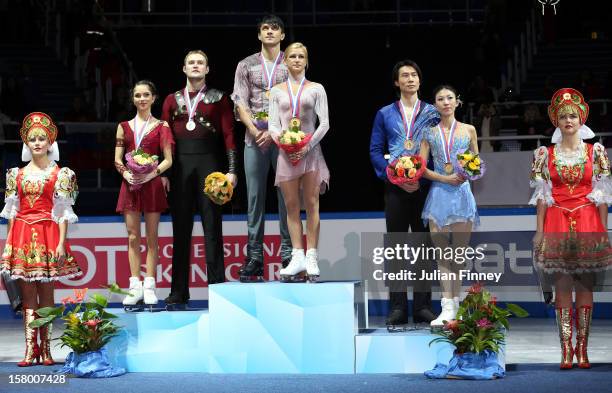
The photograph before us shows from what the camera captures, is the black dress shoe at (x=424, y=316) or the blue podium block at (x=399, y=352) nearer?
the blue podium block at (x=399, y=352)

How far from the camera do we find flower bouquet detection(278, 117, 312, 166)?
763 cm

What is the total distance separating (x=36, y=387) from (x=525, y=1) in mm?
A: 11731

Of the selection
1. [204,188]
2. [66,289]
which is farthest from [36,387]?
[66,289]

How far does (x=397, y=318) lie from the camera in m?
8.02

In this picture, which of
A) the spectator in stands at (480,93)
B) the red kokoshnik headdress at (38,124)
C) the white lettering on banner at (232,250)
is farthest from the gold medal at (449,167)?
the spectator in stands at (480,93)

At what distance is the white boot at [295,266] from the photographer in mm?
7844

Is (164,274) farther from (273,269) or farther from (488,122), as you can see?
(488,122)

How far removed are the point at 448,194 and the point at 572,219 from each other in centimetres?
86

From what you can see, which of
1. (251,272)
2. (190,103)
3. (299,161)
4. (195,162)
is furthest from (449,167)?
(190,103)

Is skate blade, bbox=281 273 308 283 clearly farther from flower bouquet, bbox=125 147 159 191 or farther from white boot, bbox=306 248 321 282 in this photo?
flower bouquet, bbox=125 147 159 191

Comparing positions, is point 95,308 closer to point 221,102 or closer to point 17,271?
point 17,271

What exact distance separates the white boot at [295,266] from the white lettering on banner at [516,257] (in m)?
2.14

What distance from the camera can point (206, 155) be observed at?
8234mm

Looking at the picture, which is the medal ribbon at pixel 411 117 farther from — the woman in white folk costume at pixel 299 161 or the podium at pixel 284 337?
the podium at pixel 284 337
